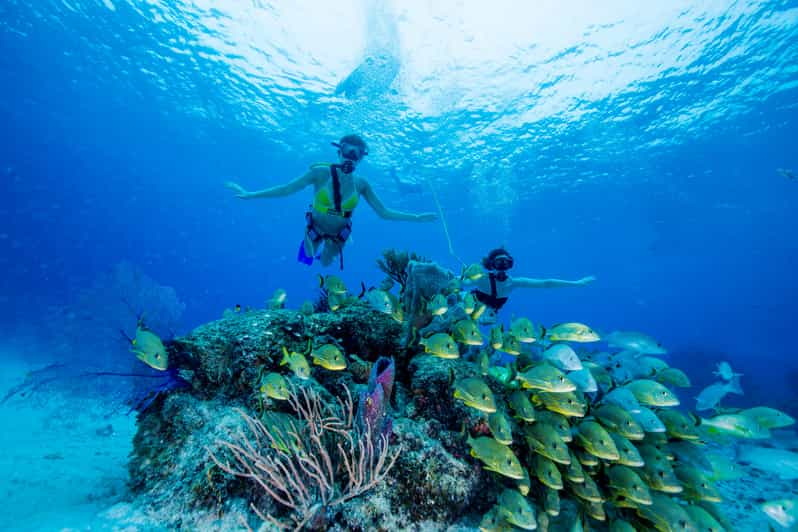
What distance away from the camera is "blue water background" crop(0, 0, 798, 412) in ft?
49.5

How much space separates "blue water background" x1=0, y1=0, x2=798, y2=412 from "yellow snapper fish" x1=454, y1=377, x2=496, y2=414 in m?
4.46

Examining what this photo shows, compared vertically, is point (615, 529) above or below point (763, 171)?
below

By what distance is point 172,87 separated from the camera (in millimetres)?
22797

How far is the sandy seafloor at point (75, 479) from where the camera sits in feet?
9.49

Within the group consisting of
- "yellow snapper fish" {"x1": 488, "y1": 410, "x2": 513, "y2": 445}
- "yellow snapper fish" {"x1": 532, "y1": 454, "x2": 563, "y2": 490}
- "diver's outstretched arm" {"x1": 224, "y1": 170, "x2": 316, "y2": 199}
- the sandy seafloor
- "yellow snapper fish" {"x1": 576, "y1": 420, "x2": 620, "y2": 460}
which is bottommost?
the sandy seafloor

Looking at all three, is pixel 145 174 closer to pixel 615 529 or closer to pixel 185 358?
pixel 185 358

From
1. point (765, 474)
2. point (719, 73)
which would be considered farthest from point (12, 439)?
point (719, 73)

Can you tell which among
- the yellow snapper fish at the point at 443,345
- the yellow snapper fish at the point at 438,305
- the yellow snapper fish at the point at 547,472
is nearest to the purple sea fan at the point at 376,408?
the yellow snapper fish at the point at 443,345

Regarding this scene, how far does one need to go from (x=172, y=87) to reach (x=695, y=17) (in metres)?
30.3

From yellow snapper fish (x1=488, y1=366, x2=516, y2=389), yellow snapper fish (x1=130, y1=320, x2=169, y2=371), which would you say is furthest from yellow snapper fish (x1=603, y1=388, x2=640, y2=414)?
yellow snapper fish (x1=130, y1=320, x2=169, y2=371)

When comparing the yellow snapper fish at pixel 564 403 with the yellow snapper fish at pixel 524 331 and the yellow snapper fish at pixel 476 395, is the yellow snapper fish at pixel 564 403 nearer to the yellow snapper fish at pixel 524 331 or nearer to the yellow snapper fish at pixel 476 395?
the yellow snapper fish at pixel 524 331

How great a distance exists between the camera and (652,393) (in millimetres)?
3164

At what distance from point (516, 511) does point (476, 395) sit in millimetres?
877

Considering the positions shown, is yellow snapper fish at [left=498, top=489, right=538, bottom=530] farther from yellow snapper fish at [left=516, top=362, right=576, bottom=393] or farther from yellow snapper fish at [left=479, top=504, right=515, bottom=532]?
yellow snapper fish at [left=516, top=362, right=576, bottom=393]
